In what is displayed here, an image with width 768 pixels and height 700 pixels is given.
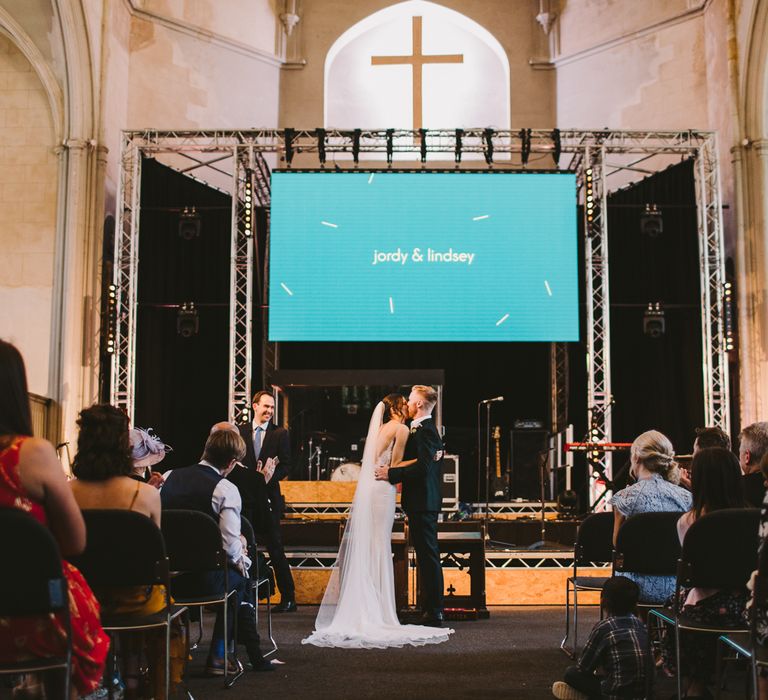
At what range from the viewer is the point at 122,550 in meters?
3.59

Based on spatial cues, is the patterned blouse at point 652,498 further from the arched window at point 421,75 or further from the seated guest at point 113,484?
the arched window at point 421,75

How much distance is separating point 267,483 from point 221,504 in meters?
2.56

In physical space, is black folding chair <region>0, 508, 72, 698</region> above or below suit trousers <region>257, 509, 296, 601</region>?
above

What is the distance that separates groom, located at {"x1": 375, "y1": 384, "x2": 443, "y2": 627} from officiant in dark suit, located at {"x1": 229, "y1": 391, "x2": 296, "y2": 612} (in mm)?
847

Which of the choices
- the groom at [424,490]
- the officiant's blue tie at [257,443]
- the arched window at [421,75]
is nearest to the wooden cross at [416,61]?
the arched window at [421,75]

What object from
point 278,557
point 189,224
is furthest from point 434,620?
point 189,224

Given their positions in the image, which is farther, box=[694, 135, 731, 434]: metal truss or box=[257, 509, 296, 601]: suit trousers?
box=[694, 135, 731, 434]: metal truss

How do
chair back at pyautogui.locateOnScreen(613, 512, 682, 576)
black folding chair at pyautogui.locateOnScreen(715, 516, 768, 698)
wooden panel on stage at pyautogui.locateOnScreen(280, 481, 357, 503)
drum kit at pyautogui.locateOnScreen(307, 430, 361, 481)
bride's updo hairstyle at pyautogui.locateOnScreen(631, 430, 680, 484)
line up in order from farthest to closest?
drum kit at pyautogui.locateOnScreen(307, 430, 361, 481) → wooden panel on stage at pyautogui.locateOnScreen(280, 481, 357, 503) → bride's updo hairstyle at pyautogui.locateOnScreen(631, 430, 680, 484) → chair back at pyautogui.locateOnScreen(613, 512, 682, 576) → black folding chair at pyautogui.locateOnScreen(715, 516, 768, 698)

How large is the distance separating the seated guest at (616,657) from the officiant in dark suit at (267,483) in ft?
9.55

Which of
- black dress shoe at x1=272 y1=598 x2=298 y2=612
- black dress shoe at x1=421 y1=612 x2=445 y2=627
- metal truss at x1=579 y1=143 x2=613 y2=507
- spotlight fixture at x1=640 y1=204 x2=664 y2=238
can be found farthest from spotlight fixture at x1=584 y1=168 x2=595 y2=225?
black dress shoe at x1=421 y1=612 x2=445 y2=627

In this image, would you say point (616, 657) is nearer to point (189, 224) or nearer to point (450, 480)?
point (450, 480)

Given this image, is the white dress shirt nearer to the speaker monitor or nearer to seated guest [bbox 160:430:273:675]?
seated guest [bbox 160:430:273:675]

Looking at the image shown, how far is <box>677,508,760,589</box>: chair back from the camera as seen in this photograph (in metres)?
3.73

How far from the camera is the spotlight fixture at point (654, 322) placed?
12.1 metres
